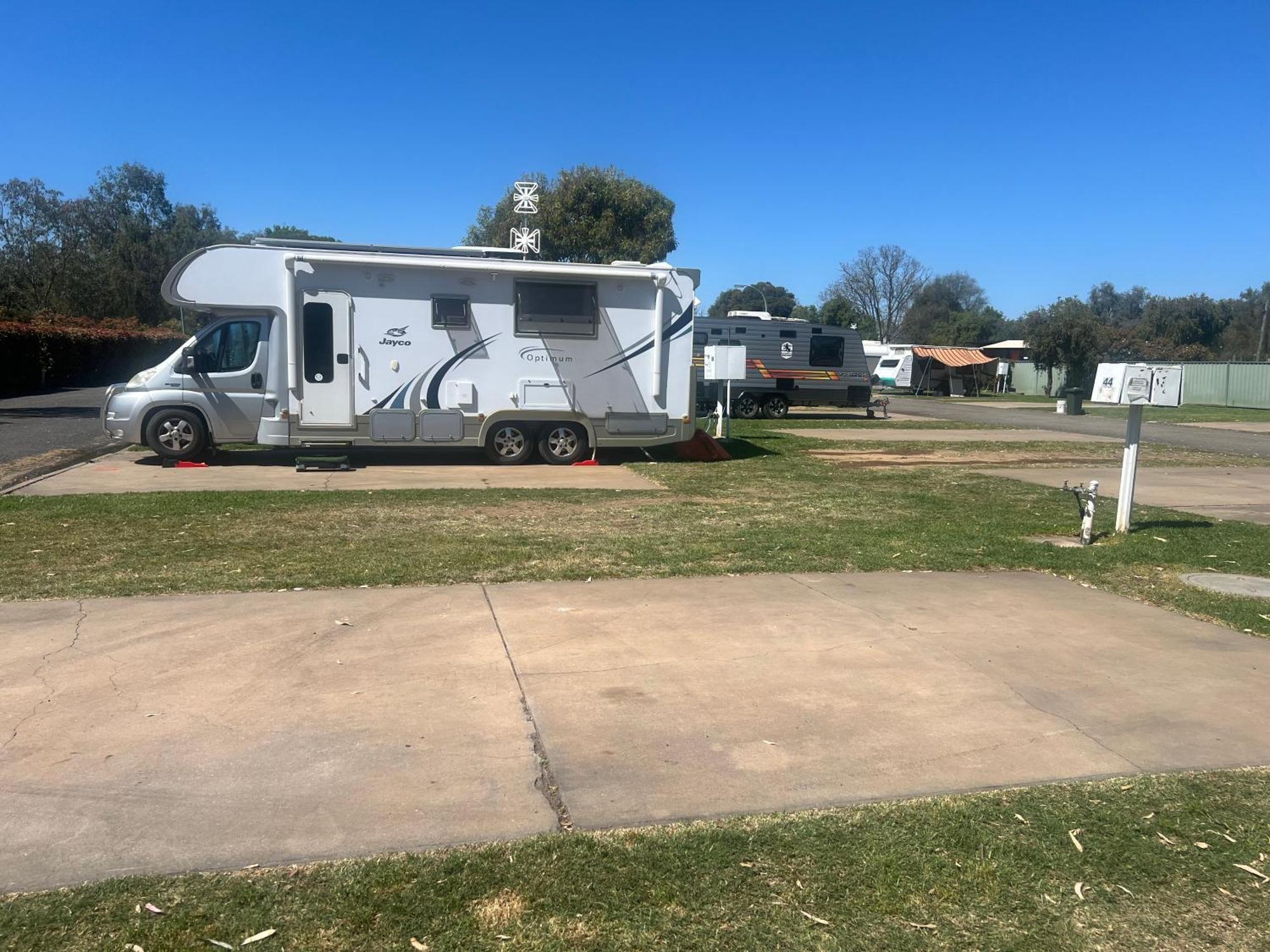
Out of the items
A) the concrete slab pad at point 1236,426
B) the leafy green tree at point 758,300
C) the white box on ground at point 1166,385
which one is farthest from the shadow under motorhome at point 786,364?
the leafy green tree at point 758,300

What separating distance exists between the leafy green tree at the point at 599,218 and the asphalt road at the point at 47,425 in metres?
15.7

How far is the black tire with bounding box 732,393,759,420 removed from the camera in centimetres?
A: 2652

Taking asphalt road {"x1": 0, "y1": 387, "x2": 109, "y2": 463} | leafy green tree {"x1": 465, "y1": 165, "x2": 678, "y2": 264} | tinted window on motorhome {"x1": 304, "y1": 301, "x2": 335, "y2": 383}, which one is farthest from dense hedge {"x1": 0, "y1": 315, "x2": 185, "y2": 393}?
tinted window on motorhome {"x1": 304, "y1": 301, "x2": 335, "y2": 383}

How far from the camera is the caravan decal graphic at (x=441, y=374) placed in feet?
46.9

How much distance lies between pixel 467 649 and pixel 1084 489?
6187 mm

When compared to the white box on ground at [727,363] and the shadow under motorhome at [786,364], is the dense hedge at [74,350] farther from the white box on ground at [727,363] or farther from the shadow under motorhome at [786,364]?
the white box on ground at [727,363]

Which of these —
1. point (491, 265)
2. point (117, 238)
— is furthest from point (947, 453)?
point (117, 238)

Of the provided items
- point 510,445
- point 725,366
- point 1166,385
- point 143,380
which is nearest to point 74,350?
point 143,380

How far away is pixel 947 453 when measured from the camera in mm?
18312

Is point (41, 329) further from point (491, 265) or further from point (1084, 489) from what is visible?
point (1084, 489)

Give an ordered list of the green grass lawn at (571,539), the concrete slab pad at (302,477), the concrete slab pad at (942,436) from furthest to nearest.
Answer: the concrete slab pad at (942,436), the concrete slab pad at (302,477), the green grass lawn at (571,539)

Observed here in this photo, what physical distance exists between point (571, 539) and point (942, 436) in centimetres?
1565

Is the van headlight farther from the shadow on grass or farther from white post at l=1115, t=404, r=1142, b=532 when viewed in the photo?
the shadow on grass

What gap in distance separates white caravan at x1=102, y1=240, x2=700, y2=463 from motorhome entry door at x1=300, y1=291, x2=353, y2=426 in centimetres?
2
